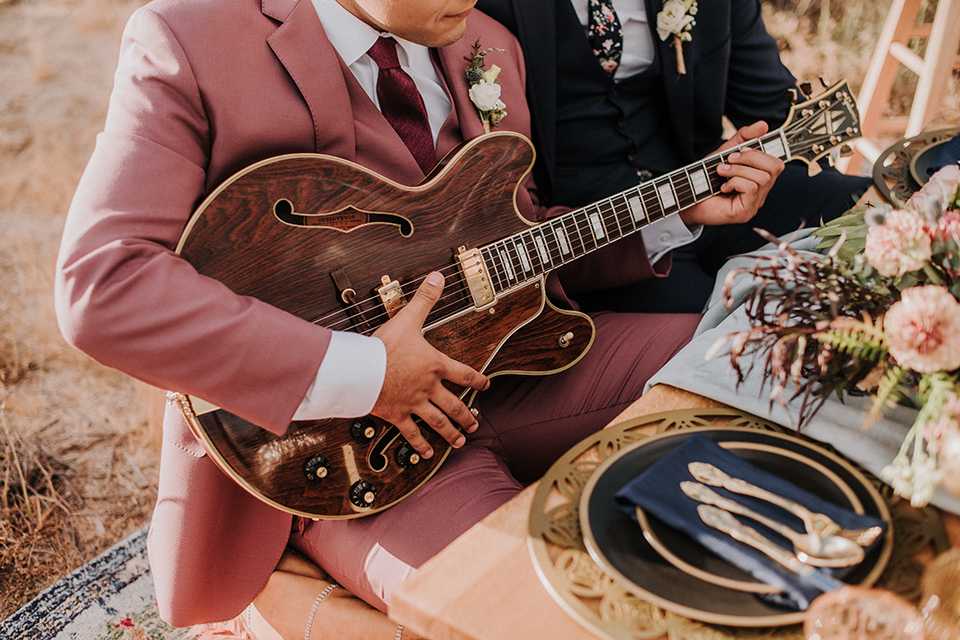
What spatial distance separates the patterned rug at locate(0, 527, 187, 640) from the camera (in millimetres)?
1698

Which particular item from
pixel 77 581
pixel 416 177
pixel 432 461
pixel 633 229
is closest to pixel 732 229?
pixel 633 229

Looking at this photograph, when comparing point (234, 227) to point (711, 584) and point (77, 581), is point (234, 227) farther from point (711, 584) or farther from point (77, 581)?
point (77, 581)

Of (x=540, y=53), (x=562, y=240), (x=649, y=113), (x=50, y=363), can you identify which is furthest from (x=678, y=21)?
(x=50, y=363)

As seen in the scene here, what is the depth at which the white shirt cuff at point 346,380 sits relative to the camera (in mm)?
1107

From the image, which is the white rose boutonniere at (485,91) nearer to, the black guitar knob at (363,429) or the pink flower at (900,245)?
the black guitar knob at (363,429)

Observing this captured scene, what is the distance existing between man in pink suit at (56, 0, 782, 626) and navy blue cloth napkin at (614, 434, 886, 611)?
0.48m

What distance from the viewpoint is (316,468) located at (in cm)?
118

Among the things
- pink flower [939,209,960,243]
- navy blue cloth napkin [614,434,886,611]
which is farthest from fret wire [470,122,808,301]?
pink flower [939,209,960,243]

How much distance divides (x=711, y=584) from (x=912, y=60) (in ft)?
9.61

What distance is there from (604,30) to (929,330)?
4.65 feet

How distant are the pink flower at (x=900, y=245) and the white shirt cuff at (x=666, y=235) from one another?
2.96 ft

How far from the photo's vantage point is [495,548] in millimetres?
789

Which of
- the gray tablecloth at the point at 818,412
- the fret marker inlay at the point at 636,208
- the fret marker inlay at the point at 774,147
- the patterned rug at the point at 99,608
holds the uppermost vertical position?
the fret marker inlay at the point at 774,147

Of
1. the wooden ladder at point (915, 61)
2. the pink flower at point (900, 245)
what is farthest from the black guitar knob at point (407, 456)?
the wooden ladder at point (915, 61)
